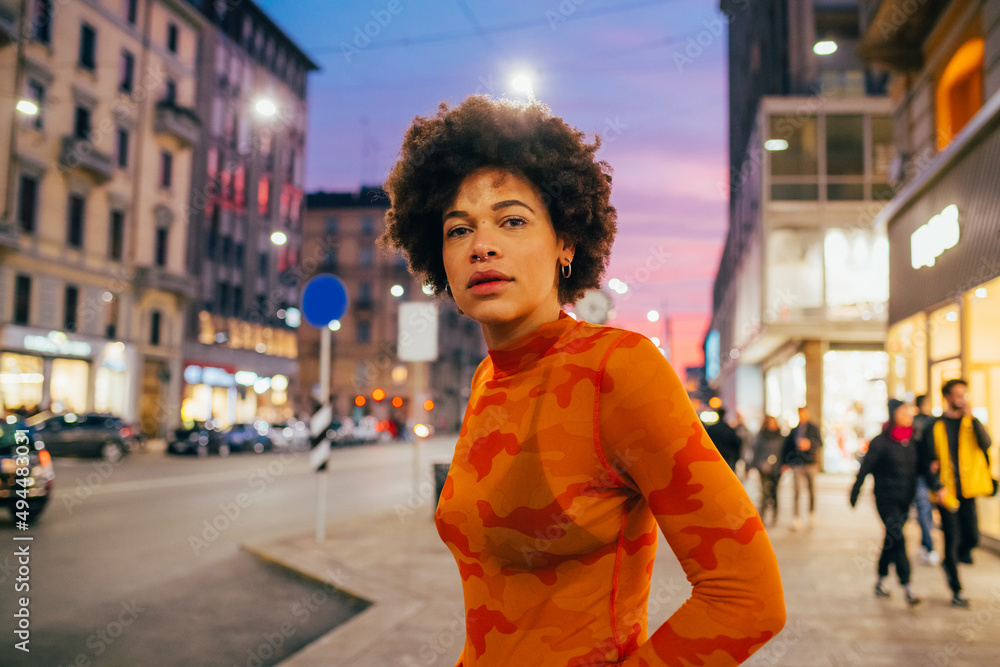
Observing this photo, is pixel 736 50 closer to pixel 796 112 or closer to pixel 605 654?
pixel 796 112

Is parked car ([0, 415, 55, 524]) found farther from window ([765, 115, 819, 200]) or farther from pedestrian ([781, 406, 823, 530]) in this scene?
window ([765, 115, 819, 200])

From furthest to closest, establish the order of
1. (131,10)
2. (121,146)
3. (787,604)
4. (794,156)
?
(131,10) < (121,146) < (794,156) < (787,604)

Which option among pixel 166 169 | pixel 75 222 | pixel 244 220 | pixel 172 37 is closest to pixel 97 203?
pixel 75 222

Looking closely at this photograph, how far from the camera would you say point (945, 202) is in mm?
12273

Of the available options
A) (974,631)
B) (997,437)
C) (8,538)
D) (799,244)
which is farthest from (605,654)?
(799,244)

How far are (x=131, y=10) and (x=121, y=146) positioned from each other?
20.5 ft

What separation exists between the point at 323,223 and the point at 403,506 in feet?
208

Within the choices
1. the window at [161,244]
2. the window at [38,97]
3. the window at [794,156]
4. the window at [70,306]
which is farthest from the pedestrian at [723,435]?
the window at [161,244]

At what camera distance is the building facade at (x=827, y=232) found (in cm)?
2519

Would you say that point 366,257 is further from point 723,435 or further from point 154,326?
point 723,435

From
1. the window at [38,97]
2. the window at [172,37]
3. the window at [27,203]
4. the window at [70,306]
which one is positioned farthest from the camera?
the window at [172,37]

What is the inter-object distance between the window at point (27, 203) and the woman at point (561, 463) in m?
33.9

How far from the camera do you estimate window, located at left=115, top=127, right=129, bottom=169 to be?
120ft

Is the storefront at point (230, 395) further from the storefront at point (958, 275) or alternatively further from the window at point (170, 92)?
the storefront at point (958, 275)
